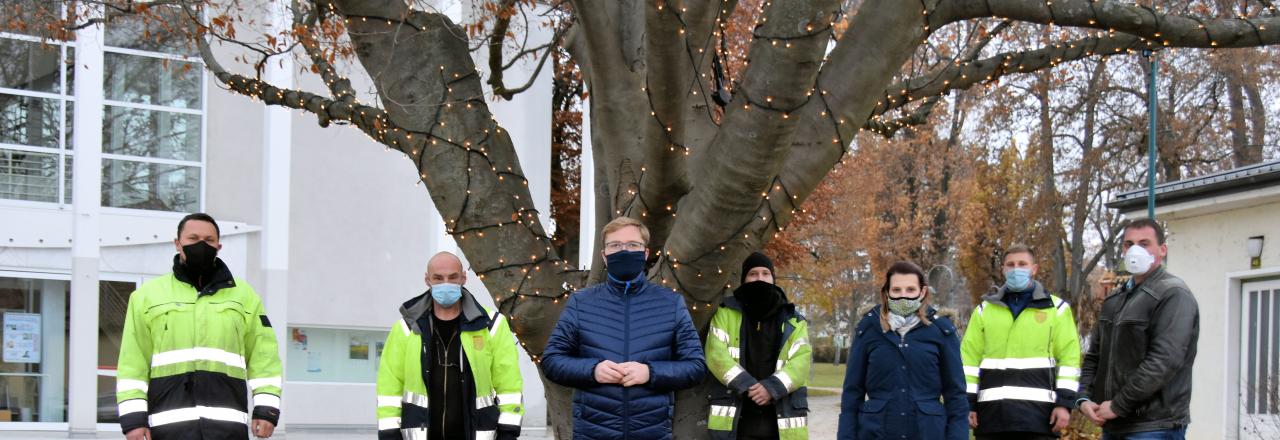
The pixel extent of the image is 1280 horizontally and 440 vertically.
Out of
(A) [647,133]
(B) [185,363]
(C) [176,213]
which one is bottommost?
(B) [185,363]

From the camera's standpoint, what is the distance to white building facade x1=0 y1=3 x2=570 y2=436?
18547 millimetres

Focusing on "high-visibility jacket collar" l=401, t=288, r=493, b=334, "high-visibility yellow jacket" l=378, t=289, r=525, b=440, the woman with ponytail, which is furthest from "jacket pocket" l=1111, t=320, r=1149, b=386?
"high-visibility jacket collar" l=401, t=288, r=493, b=334

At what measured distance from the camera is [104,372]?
18906mm

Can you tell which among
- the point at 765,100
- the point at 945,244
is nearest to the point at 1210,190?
the point at 765,100

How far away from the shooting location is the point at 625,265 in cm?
598

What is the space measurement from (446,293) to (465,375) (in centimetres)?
42

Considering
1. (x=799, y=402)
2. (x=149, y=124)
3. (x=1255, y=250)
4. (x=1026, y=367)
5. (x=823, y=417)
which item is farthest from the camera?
(x=823, y=417)

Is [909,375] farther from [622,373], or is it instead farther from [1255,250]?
[1255,250]

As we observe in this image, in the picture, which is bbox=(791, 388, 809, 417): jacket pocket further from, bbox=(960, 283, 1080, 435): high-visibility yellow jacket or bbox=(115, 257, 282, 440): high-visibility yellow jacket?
bbox=(115, 257, 282, 440): high-visibility yellow jacket

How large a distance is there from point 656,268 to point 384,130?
6.63ft

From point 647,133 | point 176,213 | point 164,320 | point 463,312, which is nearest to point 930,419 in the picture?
point 647,133

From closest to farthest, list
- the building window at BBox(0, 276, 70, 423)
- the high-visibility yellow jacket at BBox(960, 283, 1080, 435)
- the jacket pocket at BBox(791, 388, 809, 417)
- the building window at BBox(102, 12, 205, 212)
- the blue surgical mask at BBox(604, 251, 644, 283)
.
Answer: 1. the blue surgical mask at BBox(604, 251, 644, 283)
2. the jacket pocket at BBox(791, 388, 809, 417)
3. the high-visibility yellow jacket at BBox(960, 283, 1080, 435)
4. the building window at BBox(0, 276, 70, 423)
5. the building window at BBox(102, 12, 205, 212)

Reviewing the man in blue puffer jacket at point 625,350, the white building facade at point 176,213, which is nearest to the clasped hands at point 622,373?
the man in blue puffer jacket at point 625,350

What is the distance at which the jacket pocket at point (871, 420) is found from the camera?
7000 millimetres
